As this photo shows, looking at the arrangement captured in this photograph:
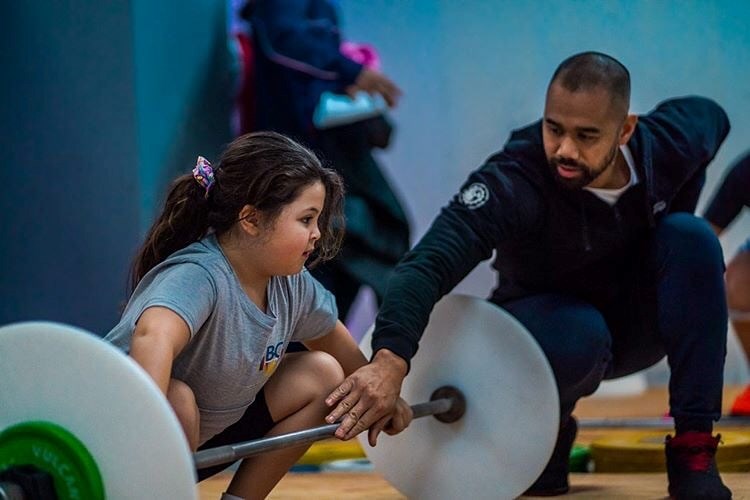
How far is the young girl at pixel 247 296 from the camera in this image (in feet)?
4.42

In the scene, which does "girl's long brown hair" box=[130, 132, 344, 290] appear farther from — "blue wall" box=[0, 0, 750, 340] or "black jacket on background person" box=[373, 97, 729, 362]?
"blue wall" box=[0, 0, 750, 340]

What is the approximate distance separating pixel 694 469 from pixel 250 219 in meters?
0.71

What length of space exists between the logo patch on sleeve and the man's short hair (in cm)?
18

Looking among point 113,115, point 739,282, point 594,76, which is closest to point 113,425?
point 594,76

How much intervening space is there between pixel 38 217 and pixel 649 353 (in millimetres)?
1449

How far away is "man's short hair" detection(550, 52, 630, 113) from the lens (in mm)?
1660

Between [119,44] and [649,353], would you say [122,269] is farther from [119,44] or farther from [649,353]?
[649,353]

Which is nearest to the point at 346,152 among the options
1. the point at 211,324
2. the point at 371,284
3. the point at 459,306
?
the point at 371,284

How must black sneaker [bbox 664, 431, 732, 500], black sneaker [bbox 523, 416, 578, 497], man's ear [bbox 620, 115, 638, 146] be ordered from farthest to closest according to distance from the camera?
black sneaker [bbox 523, 416, 578, 497], man's ear [bbox 620, 115, 638, 146], black sneaker [bbox 664, 431, 732, 500]

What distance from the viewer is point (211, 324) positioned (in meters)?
1.37

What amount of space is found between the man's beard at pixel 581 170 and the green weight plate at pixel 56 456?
0.84 metres

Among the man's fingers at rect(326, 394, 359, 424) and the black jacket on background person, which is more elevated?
the black jacket on background person

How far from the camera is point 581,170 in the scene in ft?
5.57

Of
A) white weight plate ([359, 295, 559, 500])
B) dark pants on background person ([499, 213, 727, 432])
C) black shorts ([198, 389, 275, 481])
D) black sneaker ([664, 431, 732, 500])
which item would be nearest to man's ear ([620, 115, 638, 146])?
dark pants on background person ([499, 213, 727, 432])
